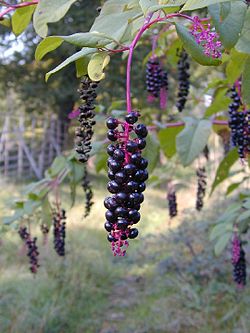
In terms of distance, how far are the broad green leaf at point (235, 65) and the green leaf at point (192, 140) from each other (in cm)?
48

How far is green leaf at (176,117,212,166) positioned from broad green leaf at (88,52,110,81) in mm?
1081

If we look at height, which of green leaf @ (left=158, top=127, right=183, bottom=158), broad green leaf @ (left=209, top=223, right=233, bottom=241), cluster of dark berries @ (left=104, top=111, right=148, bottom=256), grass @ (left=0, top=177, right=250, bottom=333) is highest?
cluster of dark berries @ (left=104, top=111, right=148, bottom=256)

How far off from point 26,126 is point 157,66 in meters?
12.7

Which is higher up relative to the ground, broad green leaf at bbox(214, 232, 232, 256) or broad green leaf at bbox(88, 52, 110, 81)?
broad green leaf at bbox(88, 52, 110, 81)

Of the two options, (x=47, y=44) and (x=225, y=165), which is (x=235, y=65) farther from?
(x=225, y=165)

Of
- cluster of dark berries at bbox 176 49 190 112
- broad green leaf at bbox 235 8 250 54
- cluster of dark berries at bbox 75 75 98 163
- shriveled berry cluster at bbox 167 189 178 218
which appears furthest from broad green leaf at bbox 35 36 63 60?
shriveled berry cluster at bbox 167 189 178 218

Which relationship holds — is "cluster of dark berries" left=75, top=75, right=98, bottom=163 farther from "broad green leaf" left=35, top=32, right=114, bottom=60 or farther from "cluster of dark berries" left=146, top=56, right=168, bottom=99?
"cluster of dark berries" left=146, top=56, right=168, bottom=99

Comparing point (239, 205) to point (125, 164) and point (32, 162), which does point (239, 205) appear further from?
point (32, 162)

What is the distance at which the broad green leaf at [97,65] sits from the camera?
3.02 ft

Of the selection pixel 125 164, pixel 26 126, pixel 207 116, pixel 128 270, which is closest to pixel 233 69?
pixel 207 116

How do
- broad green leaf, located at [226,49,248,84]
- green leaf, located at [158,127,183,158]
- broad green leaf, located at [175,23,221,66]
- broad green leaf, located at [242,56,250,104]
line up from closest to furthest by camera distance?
broad green leaf, located at [175,23,221,66]
broad green leaf, located at [242,56,250,104]
broad green leaf, located at [226,49,248,84]
green leaf, located at [158,127,183,158]

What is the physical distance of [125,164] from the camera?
0.78m

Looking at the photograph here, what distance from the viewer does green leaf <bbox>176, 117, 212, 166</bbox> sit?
1954 millimetres

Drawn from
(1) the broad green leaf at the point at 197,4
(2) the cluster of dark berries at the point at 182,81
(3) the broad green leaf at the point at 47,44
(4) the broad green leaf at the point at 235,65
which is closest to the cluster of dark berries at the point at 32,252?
(2) the cluster of dark berries at the point at 182,81
